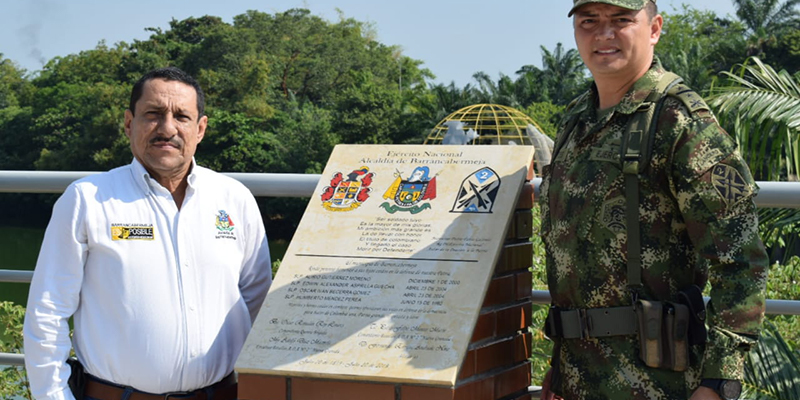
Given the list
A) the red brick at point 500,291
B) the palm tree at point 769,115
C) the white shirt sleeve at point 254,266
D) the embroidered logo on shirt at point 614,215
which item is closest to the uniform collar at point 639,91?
the embroidered logo on shirt at point 614,215

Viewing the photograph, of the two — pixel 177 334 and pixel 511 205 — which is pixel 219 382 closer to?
pixel 177 334

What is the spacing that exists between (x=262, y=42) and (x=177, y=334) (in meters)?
74.8

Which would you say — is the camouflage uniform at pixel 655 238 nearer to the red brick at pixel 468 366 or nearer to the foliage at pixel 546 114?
the red brick at pixel 468 366

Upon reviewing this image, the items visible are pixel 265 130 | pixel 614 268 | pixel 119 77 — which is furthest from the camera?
pixel 119 77

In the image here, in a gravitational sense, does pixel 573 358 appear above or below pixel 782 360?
above

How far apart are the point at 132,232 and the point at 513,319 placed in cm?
→ 111

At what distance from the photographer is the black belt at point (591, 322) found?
2.42 m

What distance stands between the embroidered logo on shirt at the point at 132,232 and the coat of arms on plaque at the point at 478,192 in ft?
2.82

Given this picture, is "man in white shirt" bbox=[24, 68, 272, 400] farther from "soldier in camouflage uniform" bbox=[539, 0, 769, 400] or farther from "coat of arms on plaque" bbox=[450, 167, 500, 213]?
"soldier in camouflage uniform" bbox=[539, 0, 769, 400]

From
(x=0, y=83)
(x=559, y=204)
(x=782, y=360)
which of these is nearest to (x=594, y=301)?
(x=559, y=204)

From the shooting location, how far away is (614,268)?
2443mm

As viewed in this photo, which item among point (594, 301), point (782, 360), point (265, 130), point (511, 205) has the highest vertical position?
point (265, 130)

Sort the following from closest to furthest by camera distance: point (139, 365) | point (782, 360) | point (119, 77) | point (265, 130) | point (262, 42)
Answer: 1. point (139, 365)
2. point (782, 360)
3. point (265, 130)
4. point (119, 77)
5. point (262, 42)

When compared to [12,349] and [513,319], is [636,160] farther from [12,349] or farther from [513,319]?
[12,349]
